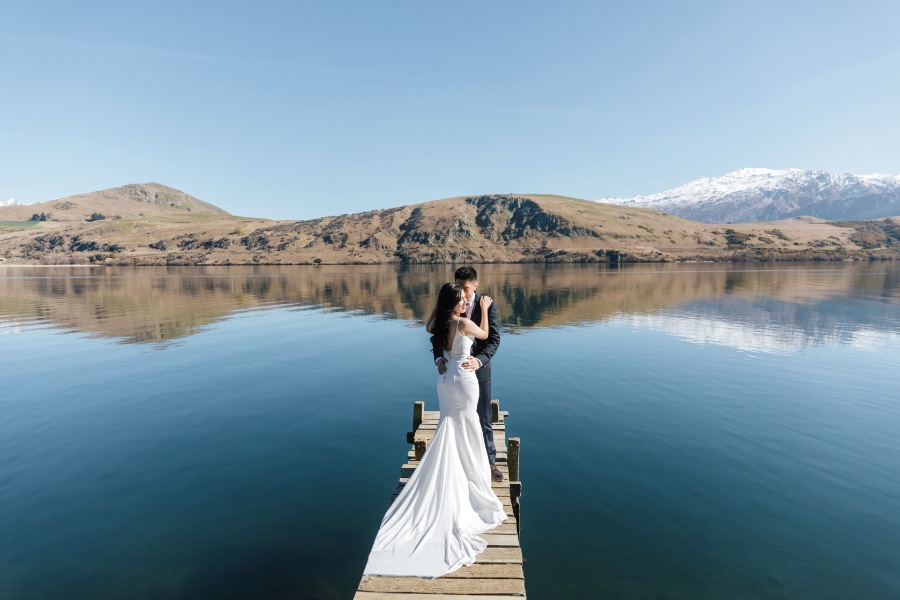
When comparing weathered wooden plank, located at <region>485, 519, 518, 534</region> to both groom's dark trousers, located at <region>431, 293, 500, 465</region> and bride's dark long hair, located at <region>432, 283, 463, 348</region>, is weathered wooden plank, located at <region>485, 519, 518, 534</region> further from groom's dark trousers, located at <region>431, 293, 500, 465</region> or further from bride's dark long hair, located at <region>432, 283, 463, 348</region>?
bride's dark long hair, located at <region>432, 283, 463, 348</region>

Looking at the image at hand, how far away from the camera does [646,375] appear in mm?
25844

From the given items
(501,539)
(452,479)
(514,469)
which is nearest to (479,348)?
(452,479)

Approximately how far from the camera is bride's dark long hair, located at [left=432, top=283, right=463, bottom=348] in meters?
8.76

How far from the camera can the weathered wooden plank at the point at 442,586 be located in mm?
7121

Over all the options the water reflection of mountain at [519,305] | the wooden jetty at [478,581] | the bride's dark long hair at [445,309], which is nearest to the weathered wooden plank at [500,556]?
the wooden jetty at [478,581]

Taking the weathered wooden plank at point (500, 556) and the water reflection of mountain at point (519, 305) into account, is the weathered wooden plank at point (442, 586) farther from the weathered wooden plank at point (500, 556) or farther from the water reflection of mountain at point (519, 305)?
the water reflection of mountain at point (519, 305)

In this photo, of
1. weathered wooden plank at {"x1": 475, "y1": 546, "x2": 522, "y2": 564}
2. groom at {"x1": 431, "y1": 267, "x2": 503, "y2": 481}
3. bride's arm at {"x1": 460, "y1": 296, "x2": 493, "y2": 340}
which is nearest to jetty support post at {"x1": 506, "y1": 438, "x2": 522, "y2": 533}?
groom at {"x1": 431, "y1": 267, "x2": 503, "y2": 481}

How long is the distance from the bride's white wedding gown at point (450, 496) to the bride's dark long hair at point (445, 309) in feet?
0.96

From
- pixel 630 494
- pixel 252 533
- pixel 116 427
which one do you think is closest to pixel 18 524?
pixel 252 533

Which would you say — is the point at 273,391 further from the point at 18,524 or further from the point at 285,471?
the point at 18,524

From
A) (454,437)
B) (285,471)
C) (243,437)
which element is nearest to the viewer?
(454,437)

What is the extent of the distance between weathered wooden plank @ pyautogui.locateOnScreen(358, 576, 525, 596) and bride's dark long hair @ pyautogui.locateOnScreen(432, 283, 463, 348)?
3991 mm

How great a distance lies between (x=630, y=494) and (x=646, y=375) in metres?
13.9

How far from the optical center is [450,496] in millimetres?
8570
